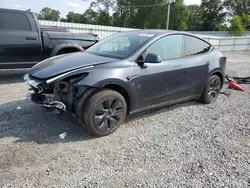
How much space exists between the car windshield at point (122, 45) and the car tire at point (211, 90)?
1780mm

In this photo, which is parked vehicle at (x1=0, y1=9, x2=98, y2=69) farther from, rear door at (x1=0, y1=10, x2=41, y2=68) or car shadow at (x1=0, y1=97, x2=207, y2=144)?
car shadow at (x1=0, y1=97, x2=207, y2=144)

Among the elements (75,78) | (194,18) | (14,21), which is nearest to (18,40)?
(14,21)

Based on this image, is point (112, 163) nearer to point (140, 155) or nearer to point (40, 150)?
point (140, 155)

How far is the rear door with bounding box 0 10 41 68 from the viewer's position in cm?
577

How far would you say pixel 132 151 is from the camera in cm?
309

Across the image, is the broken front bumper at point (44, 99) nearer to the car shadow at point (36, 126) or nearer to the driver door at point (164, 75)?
the car shadow at point (36, 126)

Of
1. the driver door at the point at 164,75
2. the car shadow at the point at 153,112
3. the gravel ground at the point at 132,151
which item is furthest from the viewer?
the car shadow at the point at 153,112

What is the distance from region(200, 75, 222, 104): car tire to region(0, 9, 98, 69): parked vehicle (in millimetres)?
3686

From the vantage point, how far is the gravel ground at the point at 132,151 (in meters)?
2.54

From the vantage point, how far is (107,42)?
4.44 meters

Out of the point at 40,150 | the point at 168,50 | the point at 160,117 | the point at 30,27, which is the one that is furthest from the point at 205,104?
the point at 30,27

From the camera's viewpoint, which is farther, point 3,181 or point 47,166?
point 47,166

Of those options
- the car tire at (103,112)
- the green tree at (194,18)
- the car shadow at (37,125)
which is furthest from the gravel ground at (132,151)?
the green tree at (194,18)

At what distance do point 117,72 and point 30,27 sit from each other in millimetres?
3964
